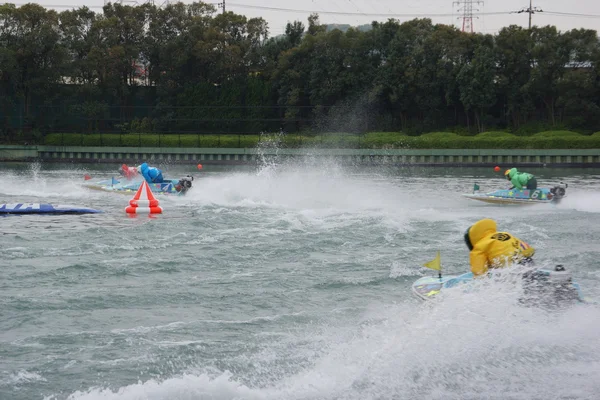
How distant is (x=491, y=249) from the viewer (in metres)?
14.8

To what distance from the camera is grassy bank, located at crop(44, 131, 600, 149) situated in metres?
60.2

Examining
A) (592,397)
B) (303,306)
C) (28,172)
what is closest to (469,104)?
(28,172)

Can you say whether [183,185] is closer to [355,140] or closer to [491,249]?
[491,249]

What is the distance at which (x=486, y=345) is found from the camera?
13.8m

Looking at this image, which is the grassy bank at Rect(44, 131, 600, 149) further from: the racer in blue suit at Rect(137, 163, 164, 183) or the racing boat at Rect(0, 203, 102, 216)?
the racing boat at Rect(0, 203, 102, 216)

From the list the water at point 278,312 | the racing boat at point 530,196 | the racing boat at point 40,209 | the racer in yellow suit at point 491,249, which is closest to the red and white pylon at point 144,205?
the water at point 278,312

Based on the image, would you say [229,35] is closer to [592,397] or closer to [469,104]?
[469,104]

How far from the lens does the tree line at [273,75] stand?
6456 cm

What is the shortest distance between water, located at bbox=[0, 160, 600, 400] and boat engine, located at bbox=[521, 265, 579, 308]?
23 cm

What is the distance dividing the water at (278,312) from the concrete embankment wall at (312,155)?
28.1 metres

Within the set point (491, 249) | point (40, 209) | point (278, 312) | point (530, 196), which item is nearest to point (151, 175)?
point (40, 209)

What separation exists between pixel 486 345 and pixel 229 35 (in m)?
62.1

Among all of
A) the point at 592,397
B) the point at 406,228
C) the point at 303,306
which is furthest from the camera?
the point at 406,228

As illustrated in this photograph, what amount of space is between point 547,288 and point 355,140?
50.9 m
